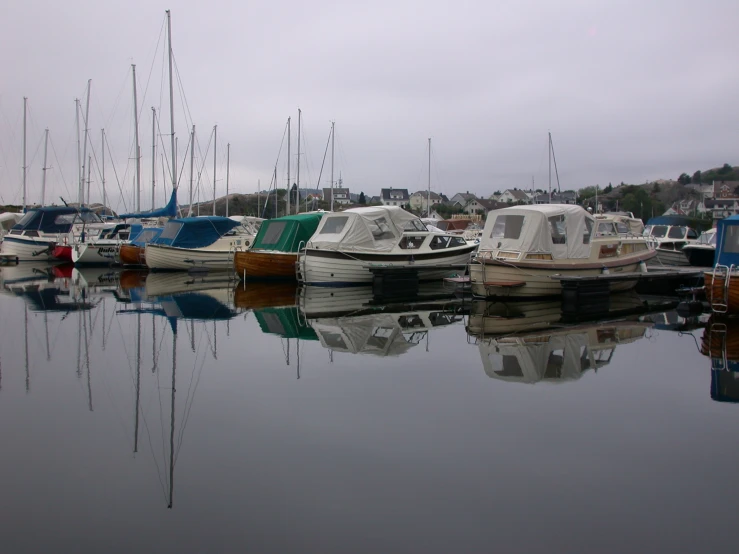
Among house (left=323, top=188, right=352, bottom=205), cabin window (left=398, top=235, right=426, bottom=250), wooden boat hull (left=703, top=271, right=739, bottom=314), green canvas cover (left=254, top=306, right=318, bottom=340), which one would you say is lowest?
green canvas cover (left=254, top=306, right=318, bottom=340)

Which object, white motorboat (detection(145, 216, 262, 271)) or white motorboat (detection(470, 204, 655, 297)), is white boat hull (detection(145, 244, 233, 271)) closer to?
white motorboat (detection(145, 216, 262, 271))

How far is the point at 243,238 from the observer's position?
3052 cm

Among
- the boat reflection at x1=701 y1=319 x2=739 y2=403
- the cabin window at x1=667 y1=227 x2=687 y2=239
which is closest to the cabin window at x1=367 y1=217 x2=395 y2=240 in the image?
the boat reflection at x1=701 y1=319 x2=739 y2=403

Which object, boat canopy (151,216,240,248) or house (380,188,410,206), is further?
house (380,188,410,206)

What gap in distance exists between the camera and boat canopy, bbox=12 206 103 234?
39.6 m

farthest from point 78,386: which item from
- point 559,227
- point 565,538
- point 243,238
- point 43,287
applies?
point 243,238

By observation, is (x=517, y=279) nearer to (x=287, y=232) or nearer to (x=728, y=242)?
(x=728, y=242)

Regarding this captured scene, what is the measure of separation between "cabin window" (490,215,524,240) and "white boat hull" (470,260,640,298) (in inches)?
54.4

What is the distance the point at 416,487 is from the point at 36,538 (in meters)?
3.06

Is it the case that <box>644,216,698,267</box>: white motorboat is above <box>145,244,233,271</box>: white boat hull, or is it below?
above

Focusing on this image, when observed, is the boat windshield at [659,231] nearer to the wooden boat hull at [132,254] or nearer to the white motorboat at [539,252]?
the white motorboat at [539,252]

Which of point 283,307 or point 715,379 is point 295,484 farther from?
point 283,307

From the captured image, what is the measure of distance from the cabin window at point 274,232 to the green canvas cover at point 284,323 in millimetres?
8295

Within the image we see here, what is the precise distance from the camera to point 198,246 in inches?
1176
